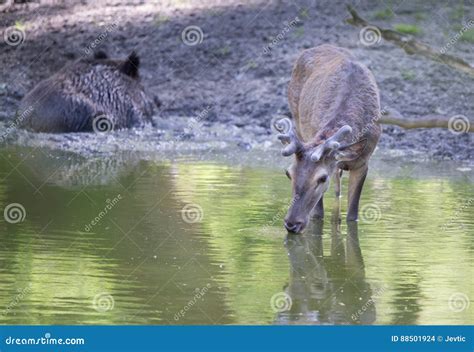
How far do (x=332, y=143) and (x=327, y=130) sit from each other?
58 centimetres

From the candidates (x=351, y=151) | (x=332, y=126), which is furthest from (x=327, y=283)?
(x=332, y=126)

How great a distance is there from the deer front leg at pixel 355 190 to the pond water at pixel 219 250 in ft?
0.58

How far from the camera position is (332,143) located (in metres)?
12.6

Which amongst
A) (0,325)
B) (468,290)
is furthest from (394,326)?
(0,325)

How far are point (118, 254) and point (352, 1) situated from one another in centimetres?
1454

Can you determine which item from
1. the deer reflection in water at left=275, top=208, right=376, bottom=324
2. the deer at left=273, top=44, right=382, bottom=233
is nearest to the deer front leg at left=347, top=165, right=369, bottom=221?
the deer at left=273, top=44, right=382, bottom=233

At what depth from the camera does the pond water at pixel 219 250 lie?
9.66 meters

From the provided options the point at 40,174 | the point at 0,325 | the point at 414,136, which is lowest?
the point at 414,136

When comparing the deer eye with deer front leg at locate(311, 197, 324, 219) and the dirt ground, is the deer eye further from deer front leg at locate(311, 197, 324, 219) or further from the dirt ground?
the dirt ground

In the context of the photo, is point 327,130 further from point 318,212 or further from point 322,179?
point 318,212

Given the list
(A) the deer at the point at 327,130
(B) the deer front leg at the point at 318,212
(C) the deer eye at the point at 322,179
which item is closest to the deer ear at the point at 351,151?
(A) the deer at the point at 327,130

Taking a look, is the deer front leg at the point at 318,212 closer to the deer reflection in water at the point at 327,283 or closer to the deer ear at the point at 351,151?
the deer reflection in water at the point at 327,283

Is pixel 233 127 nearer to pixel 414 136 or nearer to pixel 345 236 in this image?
pixel 414 136

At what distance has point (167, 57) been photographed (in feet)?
78.3
